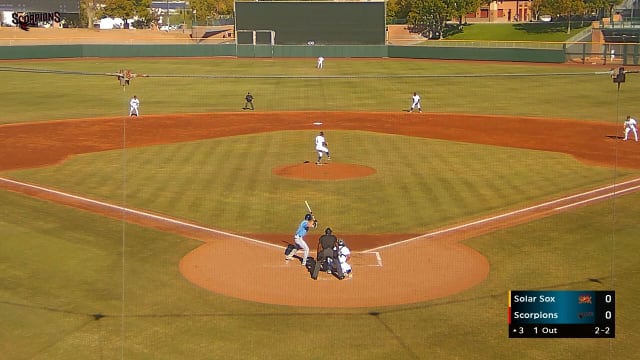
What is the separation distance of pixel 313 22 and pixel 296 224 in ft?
230

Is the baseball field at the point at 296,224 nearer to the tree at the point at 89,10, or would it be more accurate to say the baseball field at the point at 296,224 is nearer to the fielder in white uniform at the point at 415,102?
the fielder in white uniform at the point at 415,102

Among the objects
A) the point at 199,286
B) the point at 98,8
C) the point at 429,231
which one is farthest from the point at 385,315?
the point at 98,8

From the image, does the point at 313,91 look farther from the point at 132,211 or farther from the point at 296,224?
the point at 296,224

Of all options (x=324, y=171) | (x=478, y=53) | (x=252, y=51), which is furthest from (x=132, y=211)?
(x=252, y=51)

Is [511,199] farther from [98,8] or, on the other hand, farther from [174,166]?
[98,8]

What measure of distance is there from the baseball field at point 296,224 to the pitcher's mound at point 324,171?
16 cm

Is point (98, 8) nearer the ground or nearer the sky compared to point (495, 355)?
nearer the sky

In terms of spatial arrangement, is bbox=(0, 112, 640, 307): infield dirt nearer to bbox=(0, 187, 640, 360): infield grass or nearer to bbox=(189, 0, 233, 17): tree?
bbox=(0, 187, 640, 360): infield grass

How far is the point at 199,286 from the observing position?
1636 centimetres

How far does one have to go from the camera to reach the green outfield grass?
160 ft

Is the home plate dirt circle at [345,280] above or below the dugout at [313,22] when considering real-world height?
below

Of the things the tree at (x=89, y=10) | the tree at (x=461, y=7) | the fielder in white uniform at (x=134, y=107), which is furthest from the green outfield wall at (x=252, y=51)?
the tree at (x=89, y=10)

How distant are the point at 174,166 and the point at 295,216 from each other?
31.3 feet

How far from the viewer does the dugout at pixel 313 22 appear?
88.1 m
